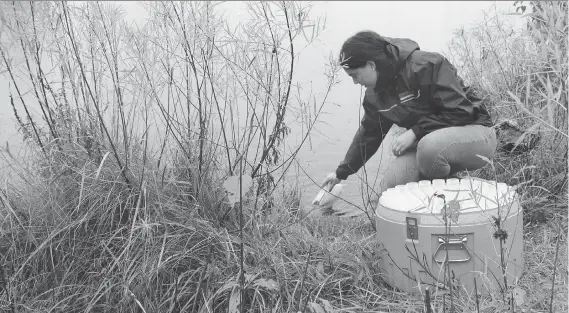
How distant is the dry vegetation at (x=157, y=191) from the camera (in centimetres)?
201

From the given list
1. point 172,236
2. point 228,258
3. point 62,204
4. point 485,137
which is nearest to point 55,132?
point 62,204

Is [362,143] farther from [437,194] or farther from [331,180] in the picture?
[437,194]

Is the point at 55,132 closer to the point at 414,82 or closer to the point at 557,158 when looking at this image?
the point at 414,82

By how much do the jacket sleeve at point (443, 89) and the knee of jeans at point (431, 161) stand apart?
119mm

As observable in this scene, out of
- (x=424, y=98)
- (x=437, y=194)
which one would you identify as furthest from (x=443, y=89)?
(x=437, y=194)

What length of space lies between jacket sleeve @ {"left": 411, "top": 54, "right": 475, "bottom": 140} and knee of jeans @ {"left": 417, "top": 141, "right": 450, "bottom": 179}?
119 millimetres

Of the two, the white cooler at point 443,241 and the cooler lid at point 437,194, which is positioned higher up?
the cooler lid at point 437,194

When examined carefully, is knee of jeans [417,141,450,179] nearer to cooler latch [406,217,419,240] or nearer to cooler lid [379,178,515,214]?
cooler lid [379,178,515,214]

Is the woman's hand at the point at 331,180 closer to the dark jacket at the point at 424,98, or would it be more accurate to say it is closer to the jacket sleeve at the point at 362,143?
the jacket sleeve at the point at 362,143

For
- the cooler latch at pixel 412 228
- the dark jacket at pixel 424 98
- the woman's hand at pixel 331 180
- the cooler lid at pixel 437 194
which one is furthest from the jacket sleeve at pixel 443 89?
the cooler latch at pixel 412 228

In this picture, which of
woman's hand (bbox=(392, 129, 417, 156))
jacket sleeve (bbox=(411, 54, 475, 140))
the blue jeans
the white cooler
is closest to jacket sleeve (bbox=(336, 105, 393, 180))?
woman's hand (bbox=(392, 129, 417, 156))

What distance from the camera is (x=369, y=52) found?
2.80 meters

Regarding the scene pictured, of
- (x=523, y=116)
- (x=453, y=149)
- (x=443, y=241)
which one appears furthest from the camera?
(x=453, y=149)

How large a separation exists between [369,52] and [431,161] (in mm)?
605
